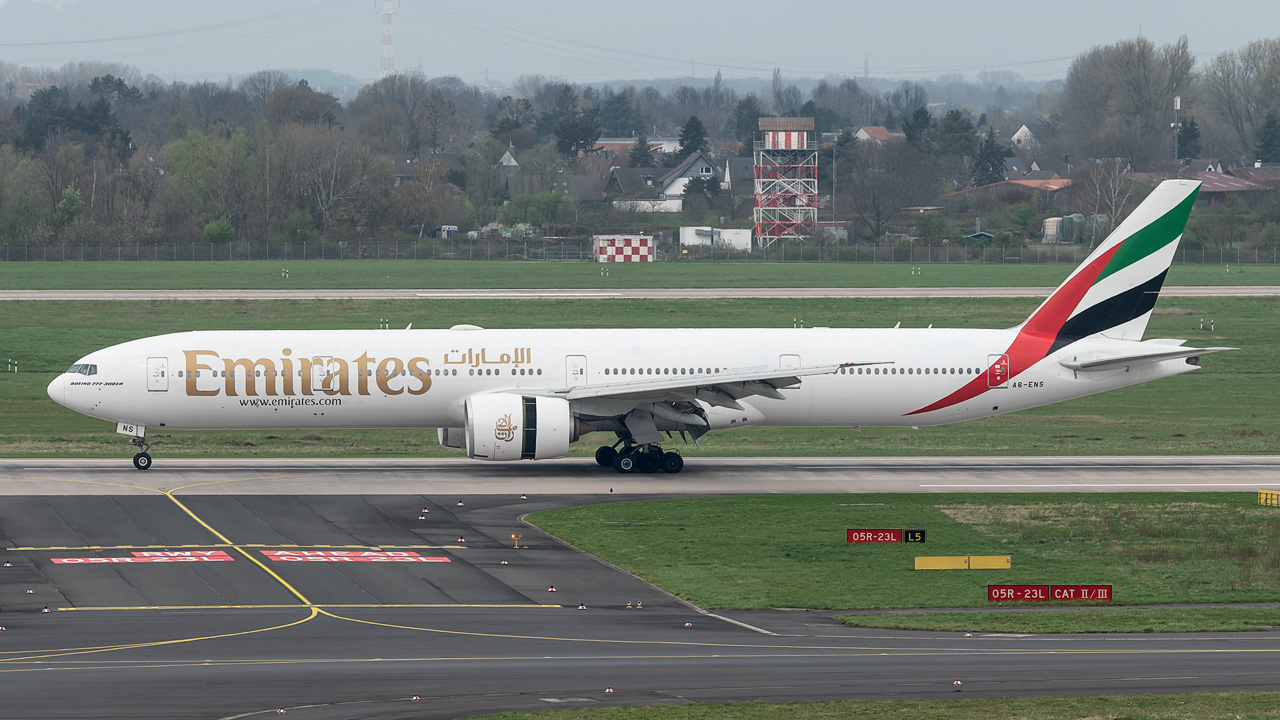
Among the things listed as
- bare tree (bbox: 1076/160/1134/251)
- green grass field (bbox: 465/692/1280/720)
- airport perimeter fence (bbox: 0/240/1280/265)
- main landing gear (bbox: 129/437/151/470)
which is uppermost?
bare tree (bbox: 1076/160/1134/251)

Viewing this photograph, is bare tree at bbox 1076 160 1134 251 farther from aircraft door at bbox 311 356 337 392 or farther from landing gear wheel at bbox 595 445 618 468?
aircraft door at bbox 311 356 337 392

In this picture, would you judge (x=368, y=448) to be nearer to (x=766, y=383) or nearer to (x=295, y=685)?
(x=766, y=383)

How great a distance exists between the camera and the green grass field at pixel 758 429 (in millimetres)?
49875

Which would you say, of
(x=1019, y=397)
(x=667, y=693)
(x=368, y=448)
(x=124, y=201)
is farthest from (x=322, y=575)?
(x=124, y=201)

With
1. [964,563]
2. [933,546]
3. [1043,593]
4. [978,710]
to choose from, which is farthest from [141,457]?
[978,710]

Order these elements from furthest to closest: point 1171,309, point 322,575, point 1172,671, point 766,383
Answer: point 1171,309 < point 766,383 < point 322,575 < point 1172,671

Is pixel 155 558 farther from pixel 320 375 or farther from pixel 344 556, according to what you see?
pixel 320 375

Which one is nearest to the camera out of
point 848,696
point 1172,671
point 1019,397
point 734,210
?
point 848,696

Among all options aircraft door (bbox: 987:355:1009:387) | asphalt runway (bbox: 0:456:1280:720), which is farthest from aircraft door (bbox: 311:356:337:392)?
aircraft door (bbox: 987:355:1009:387)

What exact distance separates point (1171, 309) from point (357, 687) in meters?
76.0

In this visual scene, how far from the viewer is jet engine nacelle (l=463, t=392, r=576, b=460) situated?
4050 centimetres

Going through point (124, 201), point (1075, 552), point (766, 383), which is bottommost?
point (1075, 552)

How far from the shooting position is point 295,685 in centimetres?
2123

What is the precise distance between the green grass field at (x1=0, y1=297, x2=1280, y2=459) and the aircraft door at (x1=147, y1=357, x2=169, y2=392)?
566 cm
